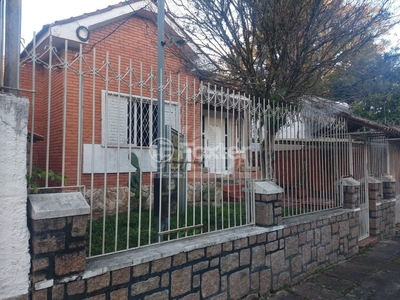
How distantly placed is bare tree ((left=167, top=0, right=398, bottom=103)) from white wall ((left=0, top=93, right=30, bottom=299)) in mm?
4215

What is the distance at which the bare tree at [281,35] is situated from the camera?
510 centimetres

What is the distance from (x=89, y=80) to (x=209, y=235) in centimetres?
451

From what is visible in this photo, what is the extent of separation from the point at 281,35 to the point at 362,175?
4.10 meters

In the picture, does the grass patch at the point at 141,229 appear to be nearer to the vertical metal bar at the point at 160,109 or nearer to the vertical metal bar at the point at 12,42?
the vertical metal bar at the point at 160,109

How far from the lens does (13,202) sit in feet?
7.00

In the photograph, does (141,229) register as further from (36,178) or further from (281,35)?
(281,35)

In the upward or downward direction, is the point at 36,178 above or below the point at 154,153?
below

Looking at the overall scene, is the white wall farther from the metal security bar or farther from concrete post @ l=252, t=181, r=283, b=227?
concrete post @ l=252, t=181, r=283, b=227

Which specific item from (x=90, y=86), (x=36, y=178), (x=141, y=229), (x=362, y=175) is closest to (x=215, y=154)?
(x=141, y=229)

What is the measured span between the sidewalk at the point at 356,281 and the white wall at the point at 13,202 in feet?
10.4

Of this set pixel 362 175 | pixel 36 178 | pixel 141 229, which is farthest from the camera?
pixel 362 175

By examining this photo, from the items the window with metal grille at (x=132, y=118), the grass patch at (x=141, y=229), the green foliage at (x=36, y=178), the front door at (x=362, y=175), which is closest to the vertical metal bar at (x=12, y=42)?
the green foliage at (x=36, y=178)

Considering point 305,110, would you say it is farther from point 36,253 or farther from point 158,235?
point 36,253

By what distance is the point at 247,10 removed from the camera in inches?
209
